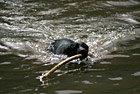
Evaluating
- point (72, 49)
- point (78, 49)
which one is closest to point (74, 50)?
point (72, 49)

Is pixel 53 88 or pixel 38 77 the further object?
pixel 38 77

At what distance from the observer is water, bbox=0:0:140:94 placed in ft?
13.5

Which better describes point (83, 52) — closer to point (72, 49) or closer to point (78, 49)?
point (78, 49)

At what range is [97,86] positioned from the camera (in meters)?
4.00

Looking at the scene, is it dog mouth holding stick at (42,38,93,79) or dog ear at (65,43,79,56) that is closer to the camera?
dog mouth holding stick at (42,38,93,79)

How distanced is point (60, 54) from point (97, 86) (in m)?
2.31

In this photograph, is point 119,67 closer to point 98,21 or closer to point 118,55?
point 118,55

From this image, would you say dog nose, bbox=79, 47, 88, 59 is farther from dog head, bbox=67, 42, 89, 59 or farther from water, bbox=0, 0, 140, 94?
water, bbox=0, 0, 140, 94

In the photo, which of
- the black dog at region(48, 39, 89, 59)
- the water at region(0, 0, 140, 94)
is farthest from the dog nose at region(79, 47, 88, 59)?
the water at region(0, 0, 140, 94)

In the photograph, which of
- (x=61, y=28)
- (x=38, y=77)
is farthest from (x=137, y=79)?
(x=61, y=28)

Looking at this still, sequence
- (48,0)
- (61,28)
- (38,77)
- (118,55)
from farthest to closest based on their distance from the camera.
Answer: (48,0) < (61,28) < (118,55) < (38,77)

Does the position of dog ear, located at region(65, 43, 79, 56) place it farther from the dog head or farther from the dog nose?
the dog nose

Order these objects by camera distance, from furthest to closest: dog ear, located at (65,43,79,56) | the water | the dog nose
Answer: dog ear, located at (65,43,79,56), the dog nose, the water

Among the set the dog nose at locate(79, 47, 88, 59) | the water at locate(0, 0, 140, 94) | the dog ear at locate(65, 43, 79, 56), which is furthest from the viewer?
the dog ear at locate(65, 43, 79, 56)
